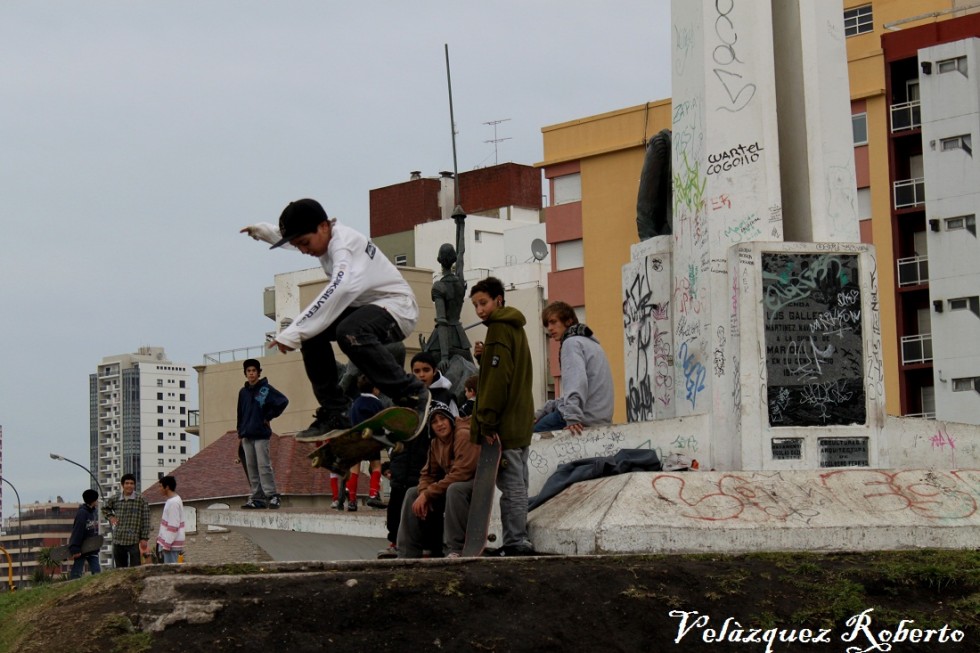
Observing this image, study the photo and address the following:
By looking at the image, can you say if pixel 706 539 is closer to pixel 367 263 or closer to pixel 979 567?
pixel 979 567

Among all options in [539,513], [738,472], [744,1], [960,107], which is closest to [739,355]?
[738,472]

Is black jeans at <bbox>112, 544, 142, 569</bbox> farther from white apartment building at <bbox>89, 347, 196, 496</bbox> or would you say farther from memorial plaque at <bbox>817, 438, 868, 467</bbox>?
white apartment building at <bbox>89, 347, 196, 496</bbox>

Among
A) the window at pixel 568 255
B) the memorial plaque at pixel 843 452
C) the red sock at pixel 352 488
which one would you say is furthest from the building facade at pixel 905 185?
the memorial plaque at pixel 843 452

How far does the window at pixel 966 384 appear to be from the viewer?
4556cm

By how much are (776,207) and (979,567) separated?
463cm

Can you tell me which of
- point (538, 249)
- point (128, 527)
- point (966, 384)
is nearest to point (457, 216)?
point (128, 527)

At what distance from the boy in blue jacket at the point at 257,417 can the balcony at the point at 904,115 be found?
34.3 m

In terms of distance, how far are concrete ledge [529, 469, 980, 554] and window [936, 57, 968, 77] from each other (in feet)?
122

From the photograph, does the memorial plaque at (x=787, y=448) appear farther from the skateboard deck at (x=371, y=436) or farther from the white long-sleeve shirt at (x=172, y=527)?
the white long-sleeve shirt at (x=172, y=527)

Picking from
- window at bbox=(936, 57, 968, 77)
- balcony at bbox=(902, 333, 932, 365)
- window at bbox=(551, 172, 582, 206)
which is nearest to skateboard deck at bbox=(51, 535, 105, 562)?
balcony at bbox=(902, 333, 932, 365)

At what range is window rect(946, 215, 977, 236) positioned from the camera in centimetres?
4650

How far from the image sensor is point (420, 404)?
11.7 meters

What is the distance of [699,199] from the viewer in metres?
13.8

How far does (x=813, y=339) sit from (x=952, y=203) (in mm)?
36083
